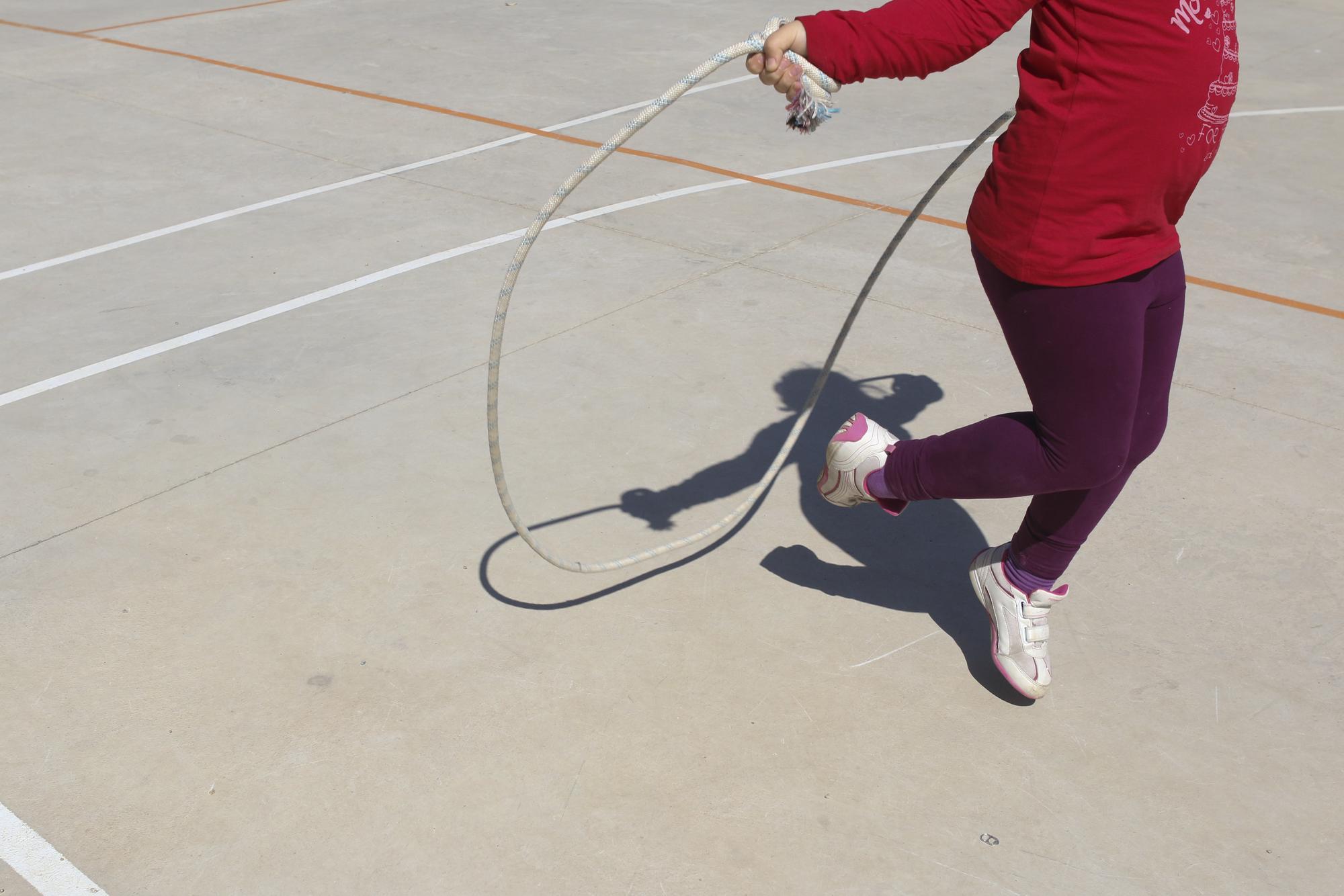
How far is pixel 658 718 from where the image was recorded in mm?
2725

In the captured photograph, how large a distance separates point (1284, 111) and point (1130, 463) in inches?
256

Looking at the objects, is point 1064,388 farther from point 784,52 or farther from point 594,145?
point 594,145

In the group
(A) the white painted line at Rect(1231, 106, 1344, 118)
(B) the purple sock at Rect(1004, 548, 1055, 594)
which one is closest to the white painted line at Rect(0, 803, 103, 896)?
(B) the purple sock at Rect(1004, 548, 1055, 594)

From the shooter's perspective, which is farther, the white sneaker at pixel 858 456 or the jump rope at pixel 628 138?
the white sneaker at pixel 858 456

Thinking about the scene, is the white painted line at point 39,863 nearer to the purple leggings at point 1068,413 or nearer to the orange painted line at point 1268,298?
the purple leggings at point 1068,413

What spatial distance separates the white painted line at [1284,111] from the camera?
26.0ft

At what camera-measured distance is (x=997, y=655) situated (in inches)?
111

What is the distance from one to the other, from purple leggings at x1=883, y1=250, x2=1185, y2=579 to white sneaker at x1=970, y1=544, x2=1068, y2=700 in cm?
7

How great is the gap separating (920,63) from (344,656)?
1875mm

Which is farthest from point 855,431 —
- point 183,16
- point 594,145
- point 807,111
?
point 183,16

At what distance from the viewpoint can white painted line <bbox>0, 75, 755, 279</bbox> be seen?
5.36 m

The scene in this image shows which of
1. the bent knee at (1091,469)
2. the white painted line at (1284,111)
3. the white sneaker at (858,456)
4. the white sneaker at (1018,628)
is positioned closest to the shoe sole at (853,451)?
the white sneaker at (858,456)

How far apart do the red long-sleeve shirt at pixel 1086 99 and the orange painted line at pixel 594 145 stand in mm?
2678

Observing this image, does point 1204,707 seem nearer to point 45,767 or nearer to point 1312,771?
point 1312,771
